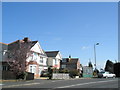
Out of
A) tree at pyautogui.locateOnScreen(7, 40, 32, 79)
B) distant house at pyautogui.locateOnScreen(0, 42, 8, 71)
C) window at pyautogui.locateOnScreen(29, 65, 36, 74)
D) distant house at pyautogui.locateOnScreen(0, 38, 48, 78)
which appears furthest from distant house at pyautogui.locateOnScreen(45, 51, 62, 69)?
tree at pyautogui.locateOnScreen(7, 40, 32, 79)

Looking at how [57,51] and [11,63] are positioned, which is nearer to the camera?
[11,63]

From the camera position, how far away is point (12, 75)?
3816 centimetres

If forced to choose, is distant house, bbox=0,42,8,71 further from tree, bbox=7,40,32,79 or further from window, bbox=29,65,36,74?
tree, bbox=7,40,32,79

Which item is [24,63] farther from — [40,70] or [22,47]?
[40,70]

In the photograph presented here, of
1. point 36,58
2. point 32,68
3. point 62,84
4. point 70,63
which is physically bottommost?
point 62,84

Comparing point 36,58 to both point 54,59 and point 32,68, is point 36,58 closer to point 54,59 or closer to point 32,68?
point 32,68

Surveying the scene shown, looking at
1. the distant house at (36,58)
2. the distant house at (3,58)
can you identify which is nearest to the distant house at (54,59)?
the distant house at (36,58)

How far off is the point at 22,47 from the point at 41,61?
1765cm

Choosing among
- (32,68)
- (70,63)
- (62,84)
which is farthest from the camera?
(70,63)

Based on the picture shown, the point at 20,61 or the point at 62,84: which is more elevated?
the point at 20,61

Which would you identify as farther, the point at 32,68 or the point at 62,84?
the point at 32,68

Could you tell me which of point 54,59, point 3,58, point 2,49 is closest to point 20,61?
point 3,58

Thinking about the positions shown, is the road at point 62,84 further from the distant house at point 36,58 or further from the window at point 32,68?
the distant house at point 36,58

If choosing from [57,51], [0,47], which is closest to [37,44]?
[0,47]
